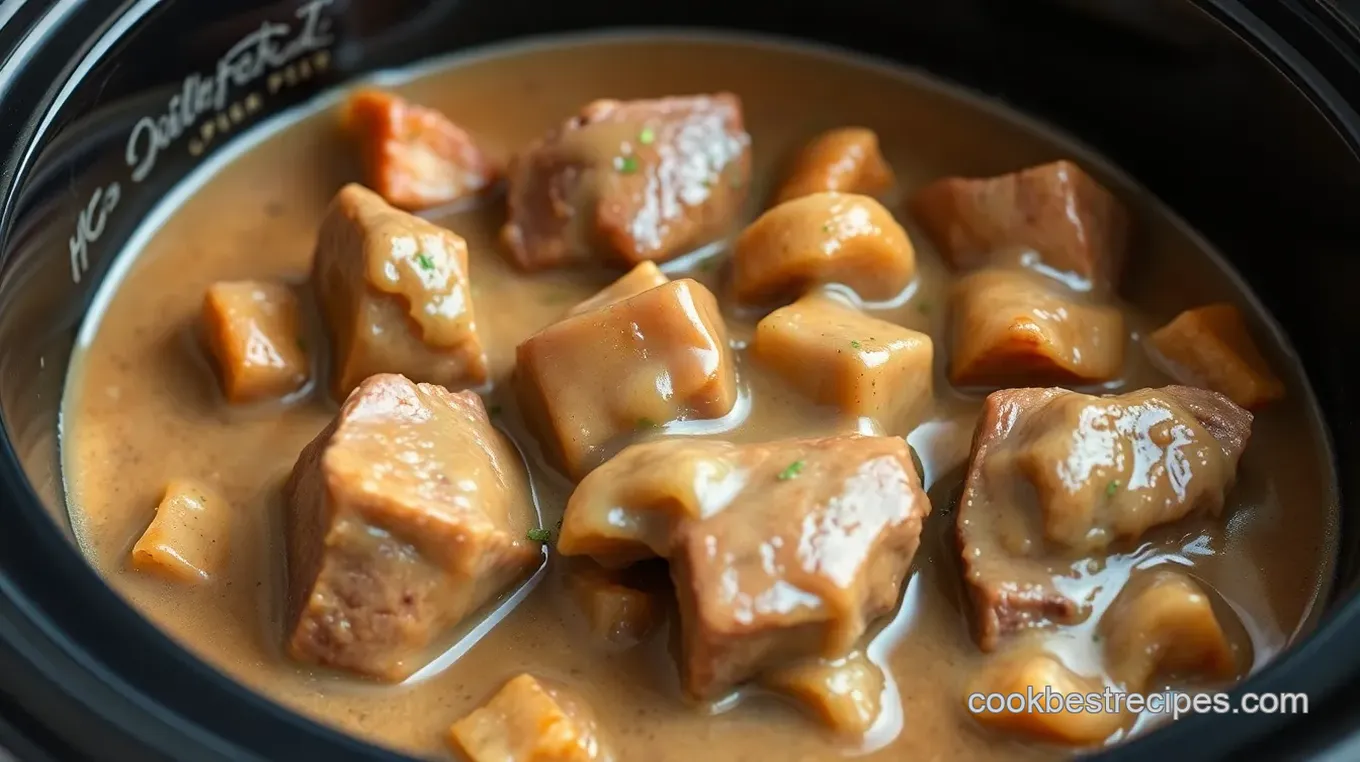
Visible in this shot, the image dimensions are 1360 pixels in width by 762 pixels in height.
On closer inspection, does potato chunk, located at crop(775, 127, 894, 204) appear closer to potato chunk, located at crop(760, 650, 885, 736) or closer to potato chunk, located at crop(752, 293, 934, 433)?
potato chunk, located at crop(752, 293, 934, 433)

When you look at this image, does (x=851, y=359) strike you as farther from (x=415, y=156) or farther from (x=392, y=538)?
(x=415, y=156)

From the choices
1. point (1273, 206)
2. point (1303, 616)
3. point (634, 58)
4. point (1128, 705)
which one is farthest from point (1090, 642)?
point (634, 58)

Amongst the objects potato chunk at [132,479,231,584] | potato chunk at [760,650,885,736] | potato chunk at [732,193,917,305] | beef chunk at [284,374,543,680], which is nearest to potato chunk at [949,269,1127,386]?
potato chunk at [732,193,917,305]

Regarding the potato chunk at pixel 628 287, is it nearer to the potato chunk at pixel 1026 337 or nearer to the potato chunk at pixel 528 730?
the potato chunk at pixel 1026 337

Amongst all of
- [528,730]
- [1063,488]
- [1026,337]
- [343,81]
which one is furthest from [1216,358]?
[343,81]

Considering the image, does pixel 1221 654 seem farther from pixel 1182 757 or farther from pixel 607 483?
pixel 607 483

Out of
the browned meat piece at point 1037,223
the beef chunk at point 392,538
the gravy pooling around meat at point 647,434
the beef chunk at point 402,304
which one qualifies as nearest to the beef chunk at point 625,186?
the gravy pooling around meat at point 647,434
